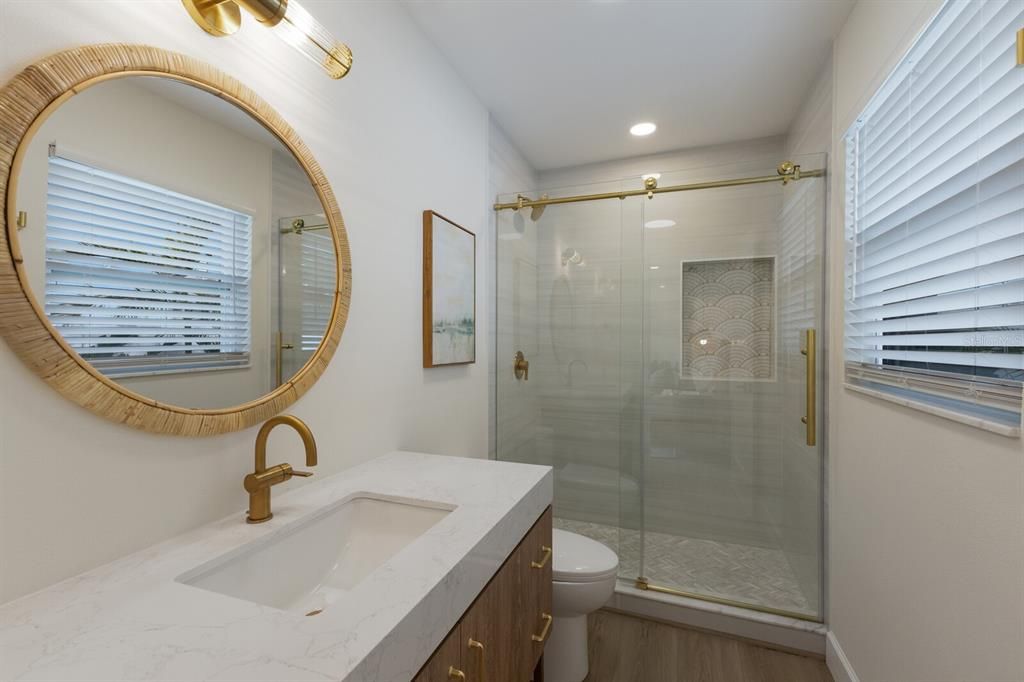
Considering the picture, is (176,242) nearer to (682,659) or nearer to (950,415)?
(950,415)

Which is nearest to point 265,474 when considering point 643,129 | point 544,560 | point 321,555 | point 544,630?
point 321,555

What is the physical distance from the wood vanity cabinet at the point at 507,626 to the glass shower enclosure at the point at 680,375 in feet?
3.51

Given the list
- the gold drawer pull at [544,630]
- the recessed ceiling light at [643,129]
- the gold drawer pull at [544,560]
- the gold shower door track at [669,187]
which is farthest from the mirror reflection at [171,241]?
the recessed ceiling light at [643,129]

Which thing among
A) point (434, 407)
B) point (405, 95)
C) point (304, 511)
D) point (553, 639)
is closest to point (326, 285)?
point (304, 511)

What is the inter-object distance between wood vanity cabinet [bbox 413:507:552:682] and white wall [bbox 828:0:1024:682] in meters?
0.95

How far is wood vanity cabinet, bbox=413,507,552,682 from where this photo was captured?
0.82 meters

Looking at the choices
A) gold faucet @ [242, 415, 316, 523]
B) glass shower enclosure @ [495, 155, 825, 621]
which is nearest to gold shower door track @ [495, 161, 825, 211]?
glass shower enclosure @ [495, 155, 825, 621]

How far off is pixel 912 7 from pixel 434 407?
1.93 meters

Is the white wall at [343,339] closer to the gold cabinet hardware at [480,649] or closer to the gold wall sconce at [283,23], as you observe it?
the gold wall sconce at [283,23]

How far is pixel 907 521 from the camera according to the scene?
120 centimetres

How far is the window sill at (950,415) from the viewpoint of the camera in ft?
2.69

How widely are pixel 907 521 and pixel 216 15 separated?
2091mm

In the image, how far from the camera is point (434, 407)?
1.89 metres

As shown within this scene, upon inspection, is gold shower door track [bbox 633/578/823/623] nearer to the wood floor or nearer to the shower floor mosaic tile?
the shower floor mosaic tile
